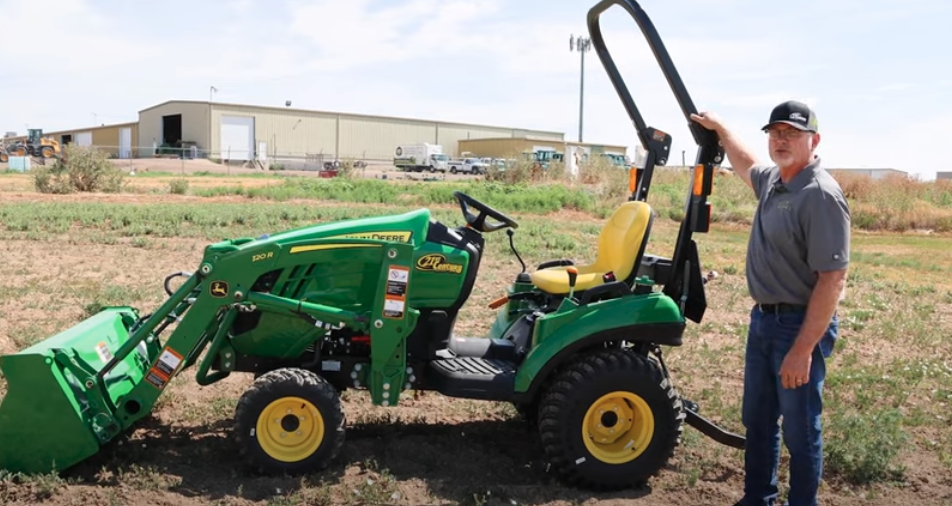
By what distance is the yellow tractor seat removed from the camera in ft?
15.4

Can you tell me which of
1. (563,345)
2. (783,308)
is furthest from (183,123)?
(783,308)

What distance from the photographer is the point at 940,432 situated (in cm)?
552

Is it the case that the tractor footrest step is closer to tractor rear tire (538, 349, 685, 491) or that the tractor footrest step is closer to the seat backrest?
tractor rear tire (538, 349, 685, 491)

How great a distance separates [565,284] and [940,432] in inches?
109

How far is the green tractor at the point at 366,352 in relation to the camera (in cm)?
420

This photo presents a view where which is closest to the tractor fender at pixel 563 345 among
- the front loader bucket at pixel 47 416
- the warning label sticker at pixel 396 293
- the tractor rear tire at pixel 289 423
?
the warning label sticker at pixel 396 293

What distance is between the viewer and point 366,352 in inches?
181

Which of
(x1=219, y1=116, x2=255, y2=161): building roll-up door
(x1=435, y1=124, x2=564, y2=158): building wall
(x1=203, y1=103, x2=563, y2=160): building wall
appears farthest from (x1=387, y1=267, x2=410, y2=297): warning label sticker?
(x1=435, y1=124, x2=564, y2=158): building wall

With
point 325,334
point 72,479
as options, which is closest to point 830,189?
point 325,334

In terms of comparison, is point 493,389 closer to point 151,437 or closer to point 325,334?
point 325,334

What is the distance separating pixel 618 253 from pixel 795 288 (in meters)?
1.21

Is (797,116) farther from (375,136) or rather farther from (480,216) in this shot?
(375,136)

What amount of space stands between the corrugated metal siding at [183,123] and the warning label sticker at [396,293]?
56322 mm

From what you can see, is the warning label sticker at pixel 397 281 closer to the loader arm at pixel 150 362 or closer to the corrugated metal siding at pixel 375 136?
the loader arm at pixel 150 362
